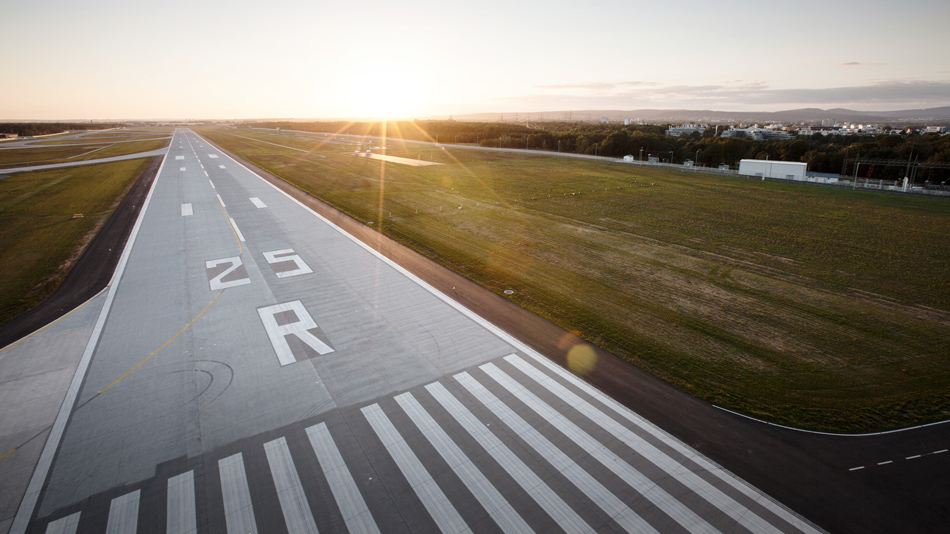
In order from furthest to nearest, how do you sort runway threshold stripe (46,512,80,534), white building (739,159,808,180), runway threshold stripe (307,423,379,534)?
white building (739,159,808,180) → runway threshold stripe (307,423,379,534) → runway threshold stripe (46,512,80,534)

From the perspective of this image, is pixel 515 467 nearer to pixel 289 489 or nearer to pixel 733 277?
pixel 289 489

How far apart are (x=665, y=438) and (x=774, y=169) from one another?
67.5 m

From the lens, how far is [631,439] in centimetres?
1157

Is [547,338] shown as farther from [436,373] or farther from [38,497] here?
[38,497]

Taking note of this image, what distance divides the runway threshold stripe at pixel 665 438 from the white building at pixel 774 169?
2551 inches

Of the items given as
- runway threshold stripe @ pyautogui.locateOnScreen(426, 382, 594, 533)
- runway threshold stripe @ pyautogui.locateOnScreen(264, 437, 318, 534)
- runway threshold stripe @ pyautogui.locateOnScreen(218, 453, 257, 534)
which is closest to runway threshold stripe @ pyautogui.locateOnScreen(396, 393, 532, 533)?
runway threshold stripe @ pyautogui.locateOnScreen(426, 382, 594, 533)

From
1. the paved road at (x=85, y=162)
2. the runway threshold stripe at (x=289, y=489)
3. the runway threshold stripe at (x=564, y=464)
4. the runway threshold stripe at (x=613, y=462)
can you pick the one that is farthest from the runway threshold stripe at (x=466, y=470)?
the paved road at (x=85, y=162)

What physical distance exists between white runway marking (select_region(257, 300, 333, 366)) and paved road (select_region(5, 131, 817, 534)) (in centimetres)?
8

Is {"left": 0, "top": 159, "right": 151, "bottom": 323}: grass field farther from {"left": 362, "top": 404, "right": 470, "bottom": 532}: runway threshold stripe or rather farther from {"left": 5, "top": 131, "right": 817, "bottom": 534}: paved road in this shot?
{"left": 362, "top": 404, "right": 470, "bottom": 532}: runway threshold stripe

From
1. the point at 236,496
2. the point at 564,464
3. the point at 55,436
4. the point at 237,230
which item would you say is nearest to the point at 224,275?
the point at 237,230

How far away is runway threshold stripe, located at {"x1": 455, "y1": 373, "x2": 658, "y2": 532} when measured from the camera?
30.7 feet

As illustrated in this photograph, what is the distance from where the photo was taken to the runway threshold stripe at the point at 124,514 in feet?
29.2

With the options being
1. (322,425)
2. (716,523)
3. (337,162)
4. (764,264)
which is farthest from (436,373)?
(337,162)

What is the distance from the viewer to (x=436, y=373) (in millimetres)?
14539
